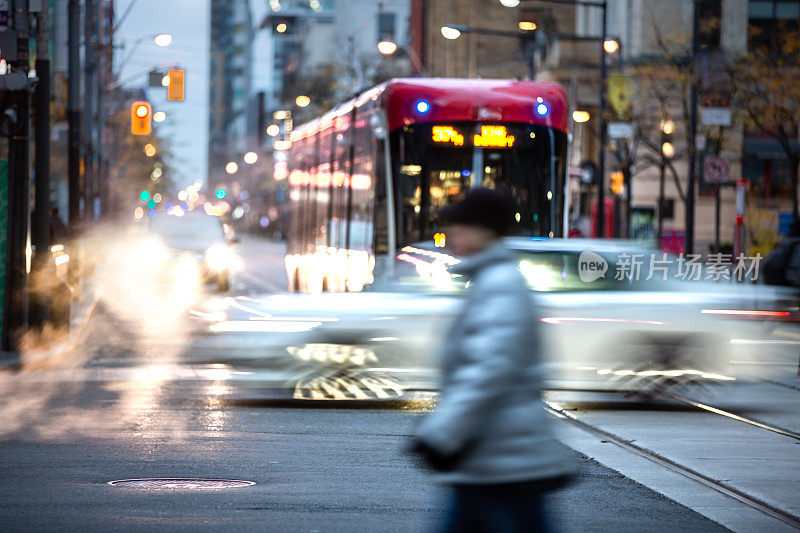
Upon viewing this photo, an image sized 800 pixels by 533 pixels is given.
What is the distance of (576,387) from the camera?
12258mm

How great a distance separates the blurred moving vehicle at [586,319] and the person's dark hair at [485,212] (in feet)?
23.5

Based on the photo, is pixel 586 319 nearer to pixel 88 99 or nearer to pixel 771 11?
pixel 88 99

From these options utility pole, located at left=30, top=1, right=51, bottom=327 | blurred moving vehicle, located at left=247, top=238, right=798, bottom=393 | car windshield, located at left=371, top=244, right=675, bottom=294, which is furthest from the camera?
utility pole, located at left=30, top=1, right=51, bottom=327

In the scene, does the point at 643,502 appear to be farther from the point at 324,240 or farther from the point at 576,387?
the point at 324,240

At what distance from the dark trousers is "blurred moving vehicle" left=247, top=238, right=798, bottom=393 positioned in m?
7.44

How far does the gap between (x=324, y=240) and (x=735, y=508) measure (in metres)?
16.7

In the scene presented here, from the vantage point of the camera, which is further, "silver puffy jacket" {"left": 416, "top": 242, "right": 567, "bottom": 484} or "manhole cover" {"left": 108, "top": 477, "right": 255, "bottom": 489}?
"manhole cover" {"left": 108, "top": 477, "right": 255, "bottom": 489}

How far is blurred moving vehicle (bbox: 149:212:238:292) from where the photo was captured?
31.5m

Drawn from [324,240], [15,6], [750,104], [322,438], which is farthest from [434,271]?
[750,104]

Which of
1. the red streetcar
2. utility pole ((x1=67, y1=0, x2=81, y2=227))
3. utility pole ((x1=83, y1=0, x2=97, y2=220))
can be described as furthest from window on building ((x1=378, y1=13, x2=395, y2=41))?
the red streetcar

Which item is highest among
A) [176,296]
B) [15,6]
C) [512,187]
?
[15,6]

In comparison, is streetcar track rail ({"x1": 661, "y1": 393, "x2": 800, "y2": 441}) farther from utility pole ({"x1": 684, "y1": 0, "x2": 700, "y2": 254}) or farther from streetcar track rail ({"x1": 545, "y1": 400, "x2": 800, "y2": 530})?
utility pole ({"x1": 684, "y1": 0, "x2": 700, "y2": 254})

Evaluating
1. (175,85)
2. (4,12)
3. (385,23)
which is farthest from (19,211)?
(385,23)

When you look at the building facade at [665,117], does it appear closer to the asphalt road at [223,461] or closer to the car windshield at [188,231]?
the car windshield at [188,231]
